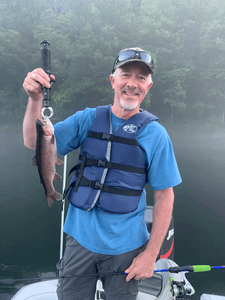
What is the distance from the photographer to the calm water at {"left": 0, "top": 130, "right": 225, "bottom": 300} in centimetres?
630

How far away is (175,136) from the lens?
27703 millimetres

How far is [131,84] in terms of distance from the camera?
1.81 meters

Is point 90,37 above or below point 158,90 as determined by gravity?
above

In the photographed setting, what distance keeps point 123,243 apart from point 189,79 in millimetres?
30195

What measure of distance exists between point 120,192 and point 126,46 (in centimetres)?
2343

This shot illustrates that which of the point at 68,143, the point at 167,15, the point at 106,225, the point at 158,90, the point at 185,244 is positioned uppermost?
the point at 167,15

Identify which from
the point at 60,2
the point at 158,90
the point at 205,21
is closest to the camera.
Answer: the point at 158,90

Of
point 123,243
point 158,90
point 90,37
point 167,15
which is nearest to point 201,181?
point 123,243

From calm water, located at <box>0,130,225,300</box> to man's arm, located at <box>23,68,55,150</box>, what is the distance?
220 inches

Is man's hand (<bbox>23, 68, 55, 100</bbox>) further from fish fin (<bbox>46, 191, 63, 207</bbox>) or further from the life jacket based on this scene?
fish fin (<bbox>46, 191, 63, 207</bbox>)

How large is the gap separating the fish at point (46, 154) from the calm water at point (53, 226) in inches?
212

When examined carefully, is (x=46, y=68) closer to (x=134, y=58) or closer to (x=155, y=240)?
(x=134, y=58)

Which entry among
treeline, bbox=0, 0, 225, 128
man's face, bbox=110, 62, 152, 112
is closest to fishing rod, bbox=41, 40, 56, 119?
man's face, bbox=110, 62, 152, 112

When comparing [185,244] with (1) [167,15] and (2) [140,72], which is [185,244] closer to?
(2) [140,72]
